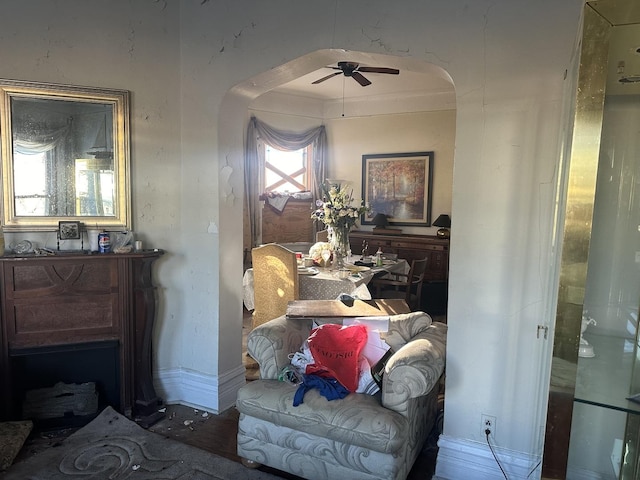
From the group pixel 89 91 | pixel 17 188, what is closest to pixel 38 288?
pixel 17 188

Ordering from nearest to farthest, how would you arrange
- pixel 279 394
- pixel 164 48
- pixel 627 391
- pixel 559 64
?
pixel 627 391
pixel 559 64
pixel 279 394
pixel 164 48

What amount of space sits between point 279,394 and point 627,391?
1487mm

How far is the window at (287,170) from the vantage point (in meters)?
6.42

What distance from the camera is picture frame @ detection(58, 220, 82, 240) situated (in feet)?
8.84

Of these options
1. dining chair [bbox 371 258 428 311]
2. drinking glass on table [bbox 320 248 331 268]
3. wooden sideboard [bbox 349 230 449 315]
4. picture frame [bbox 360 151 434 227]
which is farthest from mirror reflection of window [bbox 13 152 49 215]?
picture frame [bbox 360 151 434 227]

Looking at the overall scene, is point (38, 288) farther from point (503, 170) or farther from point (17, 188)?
point (503, 170)

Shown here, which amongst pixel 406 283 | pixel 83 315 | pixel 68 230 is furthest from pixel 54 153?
pixel 406 283

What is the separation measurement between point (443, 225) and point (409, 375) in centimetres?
415

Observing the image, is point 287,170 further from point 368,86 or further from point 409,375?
point 409,375

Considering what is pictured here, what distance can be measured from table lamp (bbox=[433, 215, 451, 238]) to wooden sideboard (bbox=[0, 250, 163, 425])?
4.11 metres

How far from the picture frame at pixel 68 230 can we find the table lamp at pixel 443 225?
177 inches

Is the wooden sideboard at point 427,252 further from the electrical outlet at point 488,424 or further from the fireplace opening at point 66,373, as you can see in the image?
the fireplace opening at point 66,373

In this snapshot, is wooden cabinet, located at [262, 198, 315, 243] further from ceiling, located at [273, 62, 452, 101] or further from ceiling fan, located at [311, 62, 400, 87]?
ceiling fan, located at [311, 62, 400, 87]

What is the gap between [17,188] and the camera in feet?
8.59
